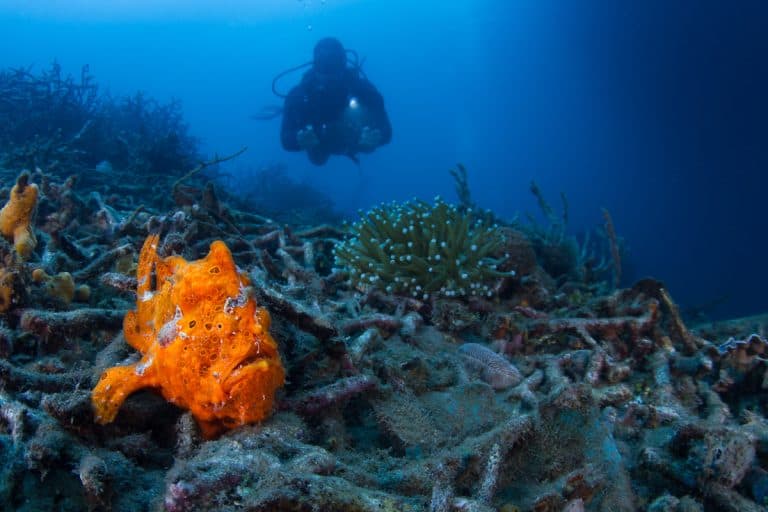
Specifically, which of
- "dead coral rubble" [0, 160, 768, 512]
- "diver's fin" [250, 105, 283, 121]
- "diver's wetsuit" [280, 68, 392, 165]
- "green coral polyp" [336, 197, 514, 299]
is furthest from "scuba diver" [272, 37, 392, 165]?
"dead coral rubble" [0, 160, 768, 512]

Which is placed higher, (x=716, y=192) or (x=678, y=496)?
(x=716, y=192)

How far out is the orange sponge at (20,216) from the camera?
3.58 metres

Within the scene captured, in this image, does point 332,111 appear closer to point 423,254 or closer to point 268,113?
point 268,113

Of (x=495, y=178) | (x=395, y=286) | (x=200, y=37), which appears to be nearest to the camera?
(x=395, y=286)

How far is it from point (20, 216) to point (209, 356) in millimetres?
3012

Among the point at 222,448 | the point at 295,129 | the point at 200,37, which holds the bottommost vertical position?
the point at 222,448

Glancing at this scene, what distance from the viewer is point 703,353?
3799 millimetres

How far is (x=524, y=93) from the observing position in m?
79.4

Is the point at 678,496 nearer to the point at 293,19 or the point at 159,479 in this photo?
the point at 159,479

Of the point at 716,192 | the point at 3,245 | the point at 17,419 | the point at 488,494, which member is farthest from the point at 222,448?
the point at 716,192

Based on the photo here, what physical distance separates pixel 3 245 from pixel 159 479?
232 centimetres

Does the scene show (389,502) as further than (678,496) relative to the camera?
No

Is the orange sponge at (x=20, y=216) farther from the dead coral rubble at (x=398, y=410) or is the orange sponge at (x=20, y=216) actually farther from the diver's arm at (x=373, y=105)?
the diver's arm at (x=373, y=105)

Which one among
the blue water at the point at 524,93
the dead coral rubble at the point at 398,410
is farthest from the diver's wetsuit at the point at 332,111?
the dead coral rubble at the point at 398,410
